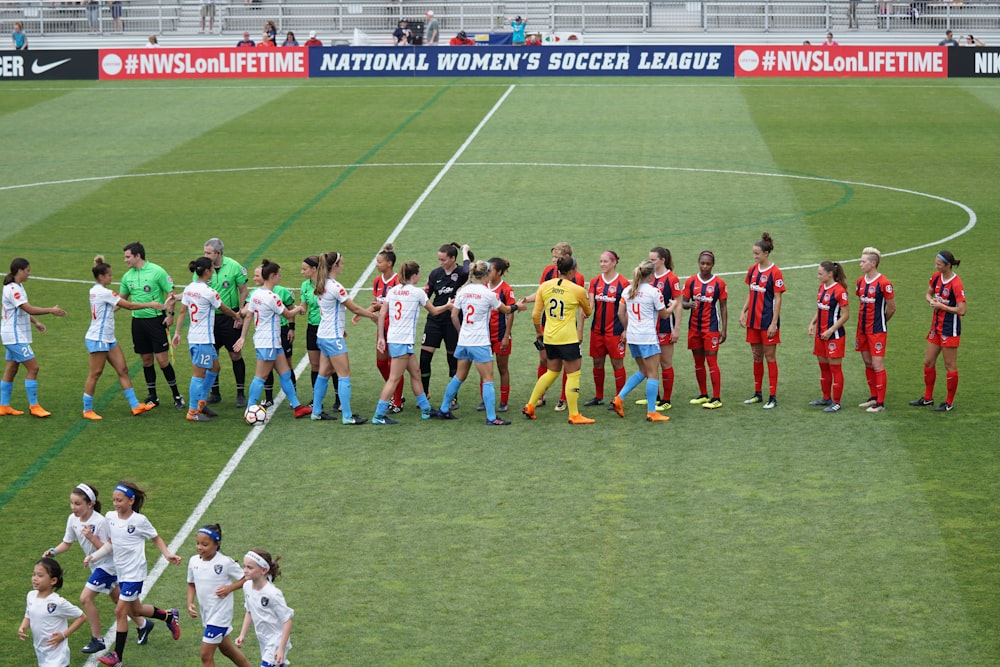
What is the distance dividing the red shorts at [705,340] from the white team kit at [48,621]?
27.7 feet

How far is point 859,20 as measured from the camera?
55594mm

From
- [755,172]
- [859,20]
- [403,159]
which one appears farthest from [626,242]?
[859,20]

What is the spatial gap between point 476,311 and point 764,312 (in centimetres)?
352

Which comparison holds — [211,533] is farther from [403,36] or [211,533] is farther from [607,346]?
[403,36]

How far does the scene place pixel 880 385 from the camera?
15703 mm

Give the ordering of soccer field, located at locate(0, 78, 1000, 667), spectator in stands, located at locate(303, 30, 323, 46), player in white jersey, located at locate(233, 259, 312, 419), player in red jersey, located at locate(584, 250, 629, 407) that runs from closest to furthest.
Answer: soccer field, located at locate(0, 78, 1000, 667), player in white jersey, located at locate(233, 259, 312, 419), player in red jersey, located at locate(584, 250, 629, 407), spectator in stands, located at locate(303, 30, 323, 46)

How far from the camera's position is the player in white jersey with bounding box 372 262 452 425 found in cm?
1520

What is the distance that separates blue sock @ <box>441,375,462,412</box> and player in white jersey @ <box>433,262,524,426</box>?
0.04 feet

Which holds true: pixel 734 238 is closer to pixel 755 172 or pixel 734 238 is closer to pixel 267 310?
pixel 755 172

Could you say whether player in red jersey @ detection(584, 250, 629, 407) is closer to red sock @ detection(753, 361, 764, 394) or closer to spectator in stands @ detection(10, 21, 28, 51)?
red sock @ detection(753, 361, 764, 394)

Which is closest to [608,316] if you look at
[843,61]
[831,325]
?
[831,325]

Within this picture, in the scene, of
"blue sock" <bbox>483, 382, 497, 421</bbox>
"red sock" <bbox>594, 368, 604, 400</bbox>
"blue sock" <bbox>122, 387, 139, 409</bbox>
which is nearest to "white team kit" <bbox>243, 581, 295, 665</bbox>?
"blue sock" <bbox>483, 382, 497, 421</bbox>

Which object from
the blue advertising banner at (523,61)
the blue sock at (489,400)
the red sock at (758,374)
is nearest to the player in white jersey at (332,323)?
the blue sock at (489,400)

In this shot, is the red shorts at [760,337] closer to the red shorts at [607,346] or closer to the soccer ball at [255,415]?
the red shorts at [607,346]
